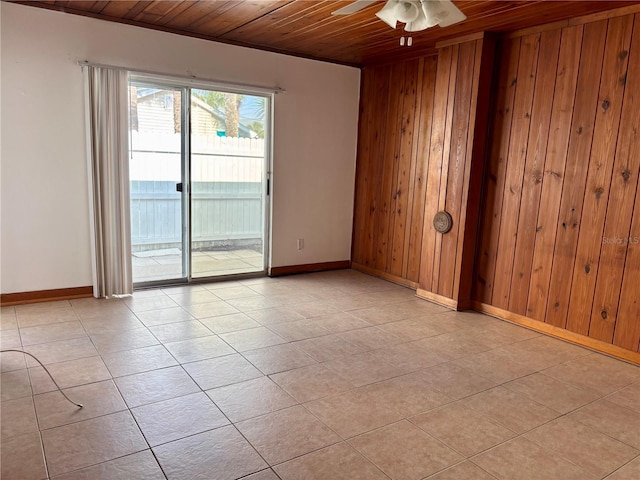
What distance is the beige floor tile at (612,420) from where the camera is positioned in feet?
7.64

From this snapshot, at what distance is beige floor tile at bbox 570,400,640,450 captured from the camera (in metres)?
2.33

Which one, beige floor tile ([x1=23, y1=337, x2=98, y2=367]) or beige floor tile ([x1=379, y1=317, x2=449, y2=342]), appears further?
beige floor tile ([x1=379, y1=317, x2=449, y2=342])

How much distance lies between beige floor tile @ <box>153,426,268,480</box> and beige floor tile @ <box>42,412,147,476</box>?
16cm

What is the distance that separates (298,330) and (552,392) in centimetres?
178

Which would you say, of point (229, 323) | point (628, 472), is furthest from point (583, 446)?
point (229, 323)

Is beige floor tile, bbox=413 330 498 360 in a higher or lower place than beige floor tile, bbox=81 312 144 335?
higher

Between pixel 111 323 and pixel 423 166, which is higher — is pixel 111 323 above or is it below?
below

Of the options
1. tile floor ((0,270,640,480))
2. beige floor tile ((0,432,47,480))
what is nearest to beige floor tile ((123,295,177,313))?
tile floor ((0,270,640,480))

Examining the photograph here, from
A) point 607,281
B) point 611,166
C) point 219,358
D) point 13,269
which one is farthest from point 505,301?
point 13,269

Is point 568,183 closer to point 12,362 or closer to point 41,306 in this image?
point 12,362

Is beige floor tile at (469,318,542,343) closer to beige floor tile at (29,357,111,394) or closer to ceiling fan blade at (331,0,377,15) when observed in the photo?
ceiling fan blade at (331,0,377,15)

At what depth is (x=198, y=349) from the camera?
3.16 metres

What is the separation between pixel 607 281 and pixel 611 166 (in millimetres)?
820

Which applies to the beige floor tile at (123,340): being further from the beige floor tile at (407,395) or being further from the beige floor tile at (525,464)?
the beige floor tile at (525,464)
